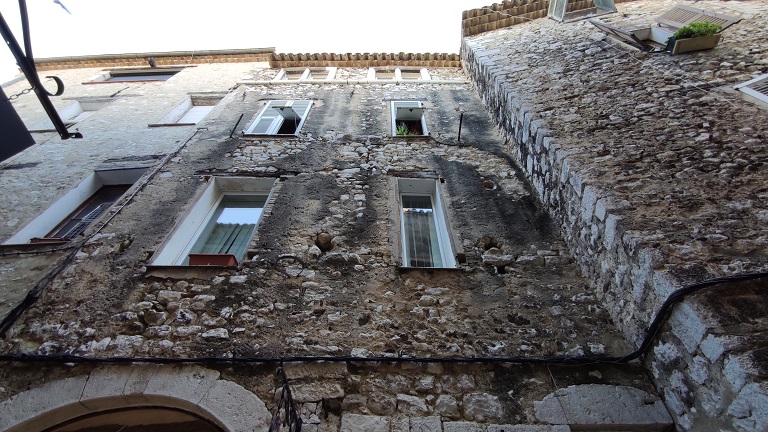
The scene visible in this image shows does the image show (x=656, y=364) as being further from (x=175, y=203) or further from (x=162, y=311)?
(x=175, y=203)

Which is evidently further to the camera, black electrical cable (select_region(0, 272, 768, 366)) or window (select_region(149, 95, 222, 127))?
window (select_region(149, 95, 222, 127))

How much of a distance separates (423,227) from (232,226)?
231 cm

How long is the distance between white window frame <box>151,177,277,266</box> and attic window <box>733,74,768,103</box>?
5269mm

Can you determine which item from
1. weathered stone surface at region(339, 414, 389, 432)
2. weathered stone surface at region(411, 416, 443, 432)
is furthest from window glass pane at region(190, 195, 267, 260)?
weathered stone surface at region(411, 416, 443, 432)

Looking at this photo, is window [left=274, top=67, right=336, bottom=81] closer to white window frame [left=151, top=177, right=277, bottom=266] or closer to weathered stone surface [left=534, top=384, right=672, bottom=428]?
white window frame [left=151, top=177, right=277, bottom=266]

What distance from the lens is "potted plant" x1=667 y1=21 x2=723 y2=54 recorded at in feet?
16.0

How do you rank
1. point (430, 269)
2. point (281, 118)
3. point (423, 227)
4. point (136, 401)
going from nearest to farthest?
point (136, 401)
point (430, 269)
point (423, 227)
point (281, 118)

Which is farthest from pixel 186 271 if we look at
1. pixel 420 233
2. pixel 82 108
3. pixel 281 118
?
pixel 82 108

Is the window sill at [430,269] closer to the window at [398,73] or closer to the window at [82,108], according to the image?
the window at [398,73]

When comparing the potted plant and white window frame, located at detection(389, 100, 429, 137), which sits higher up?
the potted plant

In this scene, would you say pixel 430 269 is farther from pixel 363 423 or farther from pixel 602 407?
pixel 602 407

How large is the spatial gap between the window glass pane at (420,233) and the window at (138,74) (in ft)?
28.4

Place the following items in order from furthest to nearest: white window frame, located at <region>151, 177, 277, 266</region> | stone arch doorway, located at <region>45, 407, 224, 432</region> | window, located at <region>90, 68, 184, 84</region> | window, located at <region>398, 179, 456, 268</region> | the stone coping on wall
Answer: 1. window, located at <region>90, 68, 184, 84</region>
2. the stone coping on wall
3. window, located at <region>398, 179, 456, 268</region>
4. white window frame, located at <region>151, 177, 277, 266</region>
5. stone arch doorway, located at <region>45, 407, 224, 432</region>

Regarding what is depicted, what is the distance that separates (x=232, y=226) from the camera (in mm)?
4566
